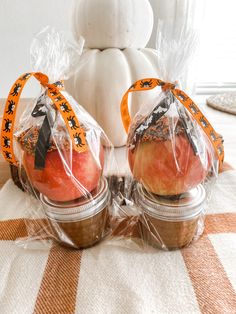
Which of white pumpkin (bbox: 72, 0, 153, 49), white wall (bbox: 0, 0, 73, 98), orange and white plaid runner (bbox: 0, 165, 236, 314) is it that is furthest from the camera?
white wall (bbox: 0, 0, 73, 98)

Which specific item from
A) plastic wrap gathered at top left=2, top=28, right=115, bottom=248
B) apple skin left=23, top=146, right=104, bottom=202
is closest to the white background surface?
plastic wrap gathered at top left=2, top=28, right=115, bottom=248

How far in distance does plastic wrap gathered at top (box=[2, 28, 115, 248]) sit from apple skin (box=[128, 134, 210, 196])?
74 mm

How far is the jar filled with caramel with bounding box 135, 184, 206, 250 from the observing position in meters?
0.41

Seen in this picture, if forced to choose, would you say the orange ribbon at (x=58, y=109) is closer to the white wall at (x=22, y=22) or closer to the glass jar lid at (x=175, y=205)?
the glass jar lid at (x=175, y=205)

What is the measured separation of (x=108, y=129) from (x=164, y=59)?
0.25 m

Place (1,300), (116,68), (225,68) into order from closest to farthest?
(1,300)
(116,68)
(225,68)

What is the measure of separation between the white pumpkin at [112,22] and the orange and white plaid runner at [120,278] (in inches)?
16.7

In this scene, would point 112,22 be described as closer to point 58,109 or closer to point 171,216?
point 58,109

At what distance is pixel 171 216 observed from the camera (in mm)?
408

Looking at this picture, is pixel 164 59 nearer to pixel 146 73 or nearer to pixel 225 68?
pixel 146 73

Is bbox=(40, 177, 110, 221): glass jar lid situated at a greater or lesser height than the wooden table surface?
greater

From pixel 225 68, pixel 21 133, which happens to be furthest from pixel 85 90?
pixel 225 68

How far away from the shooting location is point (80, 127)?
403mm

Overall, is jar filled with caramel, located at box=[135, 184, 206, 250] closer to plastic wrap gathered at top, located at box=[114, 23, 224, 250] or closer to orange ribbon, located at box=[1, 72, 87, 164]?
plastic wrap gathered at top, located at box=[114, 23, 224, 250]
